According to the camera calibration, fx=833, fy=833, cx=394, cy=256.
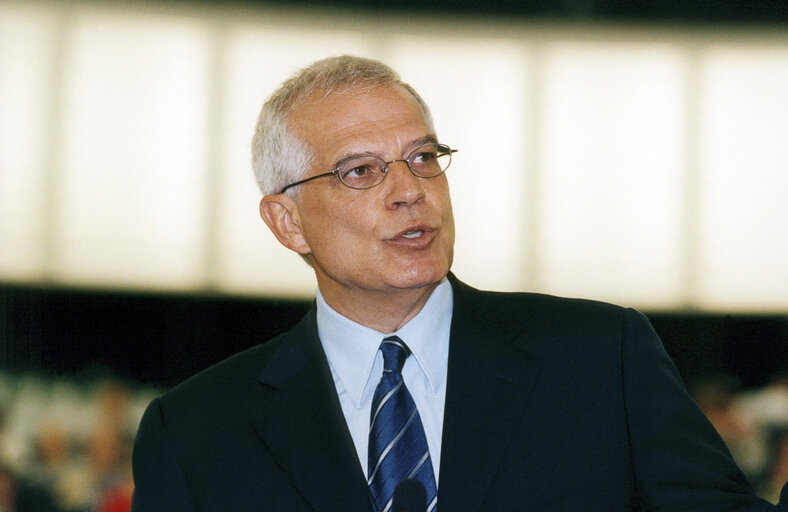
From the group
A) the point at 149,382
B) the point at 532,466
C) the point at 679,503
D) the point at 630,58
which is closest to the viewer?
the point at 679,503

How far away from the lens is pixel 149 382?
2.88 meters

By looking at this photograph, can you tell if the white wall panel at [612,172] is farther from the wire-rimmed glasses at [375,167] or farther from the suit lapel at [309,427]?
the suit lapel at [309,427]

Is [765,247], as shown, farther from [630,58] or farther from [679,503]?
[679,503]

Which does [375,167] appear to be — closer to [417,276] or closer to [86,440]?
[417,276]

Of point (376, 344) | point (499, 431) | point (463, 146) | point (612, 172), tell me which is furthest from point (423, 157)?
point (612, 172)

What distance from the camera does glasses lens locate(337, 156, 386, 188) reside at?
4.81 feet

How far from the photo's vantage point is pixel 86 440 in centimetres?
288

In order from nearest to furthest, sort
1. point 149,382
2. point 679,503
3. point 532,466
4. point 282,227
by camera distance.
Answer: point 679,503 → point 532,466 → point 282,227 → point 149,382

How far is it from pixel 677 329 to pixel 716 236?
0.37 metres

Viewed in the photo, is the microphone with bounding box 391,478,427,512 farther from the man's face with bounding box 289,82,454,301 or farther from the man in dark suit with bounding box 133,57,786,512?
the man's face with bounding box 289,82,454,301

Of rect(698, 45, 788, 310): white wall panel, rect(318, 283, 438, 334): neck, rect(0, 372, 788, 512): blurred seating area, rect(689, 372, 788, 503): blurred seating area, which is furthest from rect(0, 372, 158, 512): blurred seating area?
rect(698, 45, 788, 310): white wall panel

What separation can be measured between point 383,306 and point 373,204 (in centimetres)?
20

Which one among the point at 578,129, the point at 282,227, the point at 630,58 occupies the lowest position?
the point at 282,227

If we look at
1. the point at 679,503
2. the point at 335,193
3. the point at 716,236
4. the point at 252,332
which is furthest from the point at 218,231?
the point at 679,503
